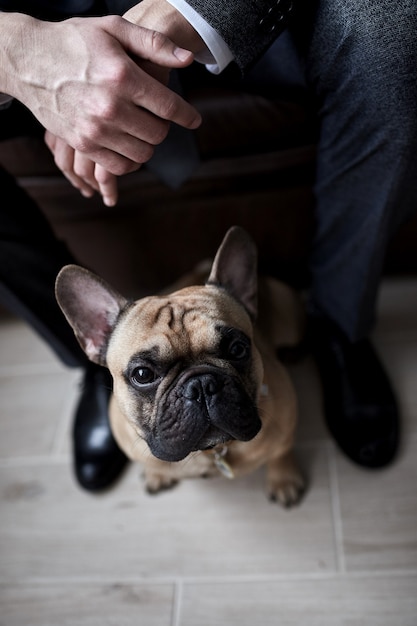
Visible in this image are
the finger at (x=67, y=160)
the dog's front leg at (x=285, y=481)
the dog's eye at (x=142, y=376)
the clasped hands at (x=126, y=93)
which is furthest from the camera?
the dog's front leg at (x=285, y=481)

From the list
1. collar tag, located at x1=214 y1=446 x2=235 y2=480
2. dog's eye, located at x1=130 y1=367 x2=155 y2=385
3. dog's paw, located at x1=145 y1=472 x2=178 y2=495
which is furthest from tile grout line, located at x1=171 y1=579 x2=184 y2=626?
dog's eye, located at x1=130 y1=367 x2=155 y2=385

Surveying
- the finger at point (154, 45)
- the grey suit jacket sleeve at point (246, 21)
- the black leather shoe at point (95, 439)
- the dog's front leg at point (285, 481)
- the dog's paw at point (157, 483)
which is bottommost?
the black leather shoe at point (95, 439)

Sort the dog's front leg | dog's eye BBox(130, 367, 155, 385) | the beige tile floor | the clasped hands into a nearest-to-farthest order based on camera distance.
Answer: the clasped hands, dog's eye BBox(130, 367, 155, 385), the beige tile floor, the dog's front leg

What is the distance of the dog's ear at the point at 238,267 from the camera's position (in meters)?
1.08

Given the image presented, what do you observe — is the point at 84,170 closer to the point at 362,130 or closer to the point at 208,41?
the point at 208,41

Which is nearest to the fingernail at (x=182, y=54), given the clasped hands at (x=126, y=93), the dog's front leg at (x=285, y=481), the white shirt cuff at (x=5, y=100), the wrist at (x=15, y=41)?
the clasped hands at (x=126, y=93)

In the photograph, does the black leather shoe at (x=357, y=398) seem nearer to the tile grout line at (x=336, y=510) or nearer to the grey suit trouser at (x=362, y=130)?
the tile grout line at (x=336, y=510)

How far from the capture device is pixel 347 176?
3.79 ft

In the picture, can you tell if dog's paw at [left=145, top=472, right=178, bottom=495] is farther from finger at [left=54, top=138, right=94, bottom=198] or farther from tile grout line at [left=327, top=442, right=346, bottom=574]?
finger at [left=54, top=138, right=94, bottom=198]

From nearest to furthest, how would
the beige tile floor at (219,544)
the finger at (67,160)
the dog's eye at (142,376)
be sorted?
1. the dog's eye at (142,376)
2. the finger at (67,160)
3. the beige tile floor at (219,544)

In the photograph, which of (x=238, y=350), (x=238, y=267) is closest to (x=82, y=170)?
(x=238, y=267)

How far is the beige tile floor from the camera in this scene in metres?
1.23

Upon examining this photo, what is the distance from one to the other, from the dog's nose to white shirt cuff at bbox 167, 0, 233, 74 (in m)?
0.55

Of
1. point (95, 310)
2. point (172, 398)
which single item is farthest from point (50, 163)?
point (172, 398)
